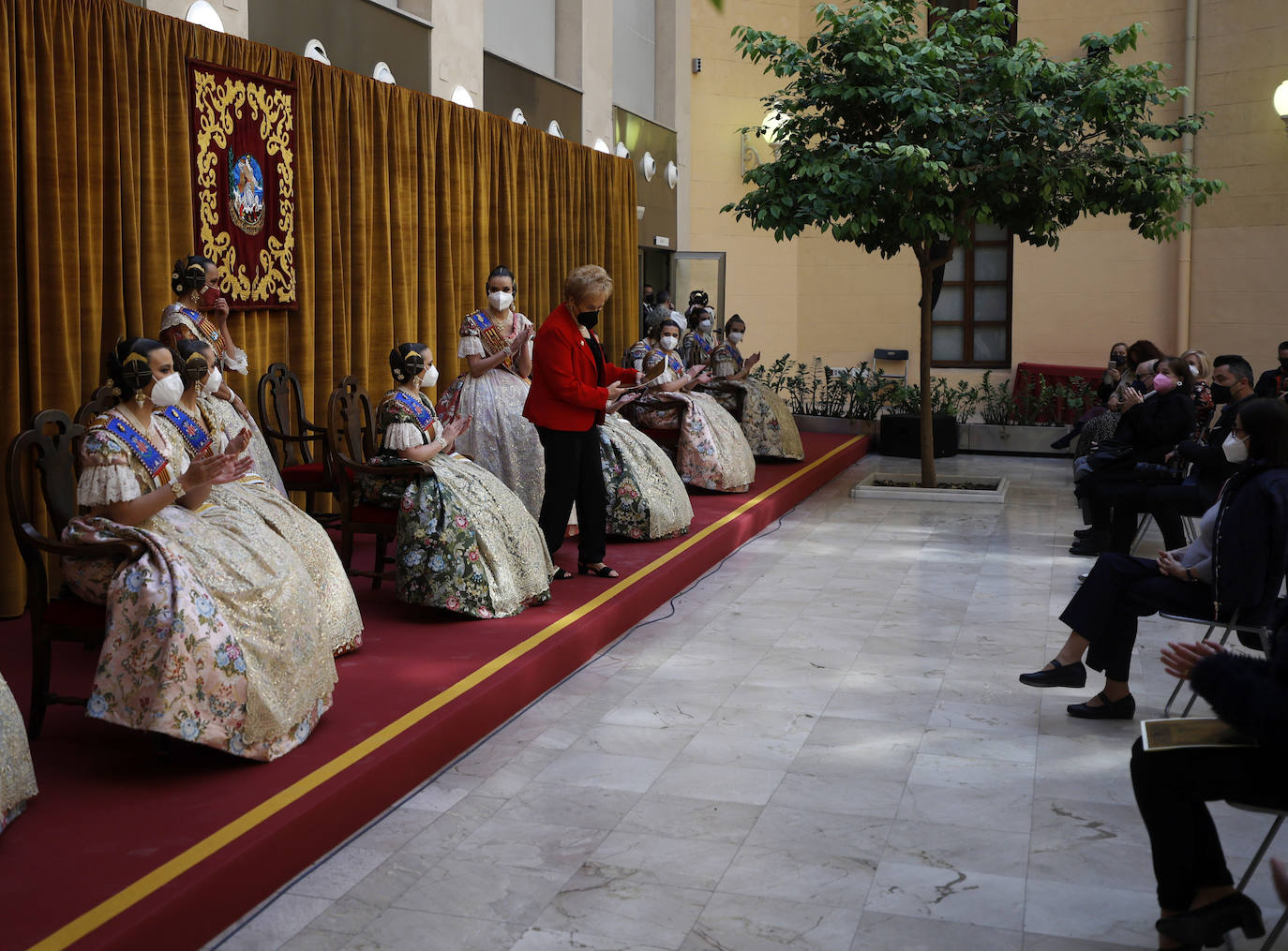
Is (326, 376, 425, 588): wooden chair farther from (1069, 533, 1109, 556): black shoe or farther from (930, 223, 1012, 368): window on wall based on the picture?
(930, 223, 1012, 368): window on wall

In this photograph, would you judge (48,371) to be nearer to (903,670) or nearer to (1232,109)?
(903,670)

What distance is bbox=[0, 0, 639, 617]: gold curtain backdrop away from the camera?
15.7 ft

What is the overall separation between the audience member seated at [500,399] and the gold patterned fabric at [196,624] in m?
2.85

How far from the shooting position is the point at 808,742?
4.04 meters

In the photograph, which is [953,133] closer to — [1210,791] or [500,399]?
[500,399]

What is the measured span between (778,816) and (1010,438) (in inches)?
371

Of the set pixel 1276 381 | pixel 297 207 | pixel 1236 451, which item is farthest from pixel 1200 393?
pixel 297 207

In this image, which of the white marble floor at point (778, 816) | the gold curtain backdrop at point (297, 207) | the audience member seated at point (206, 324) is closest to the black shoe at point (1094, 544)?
the white marble floor at point (778, 816)

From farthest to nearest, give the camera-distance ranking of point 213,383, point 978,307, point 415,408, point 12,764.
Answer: point 978,307, point 415,408, point 213,383, point 12,764

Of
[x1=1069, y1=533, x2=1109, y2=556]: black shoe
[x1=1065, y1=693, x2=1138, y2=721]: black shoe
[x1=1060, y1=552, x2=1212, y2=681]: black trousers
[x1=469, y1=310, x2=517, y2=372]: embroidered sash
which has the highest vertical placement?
[x1=469, y1=310, x2=517, y2=372]: embroidered sash

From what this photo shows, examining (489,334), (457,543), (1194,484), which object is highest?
(489,334)

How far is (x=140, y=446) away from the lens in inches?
133

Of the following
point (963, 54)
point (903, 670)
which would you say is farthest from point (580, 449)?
point (963, 54)

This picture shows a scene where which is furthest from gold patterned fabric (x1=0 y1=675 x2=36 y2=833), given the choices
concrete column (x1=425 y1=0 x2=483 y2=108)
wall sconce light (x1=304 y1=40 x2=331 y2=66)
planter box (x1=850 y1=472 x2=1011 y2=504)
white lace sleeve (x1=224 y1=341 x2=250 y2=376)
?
planter box (x1=850 y1=472 x2=1011 y2=504)
